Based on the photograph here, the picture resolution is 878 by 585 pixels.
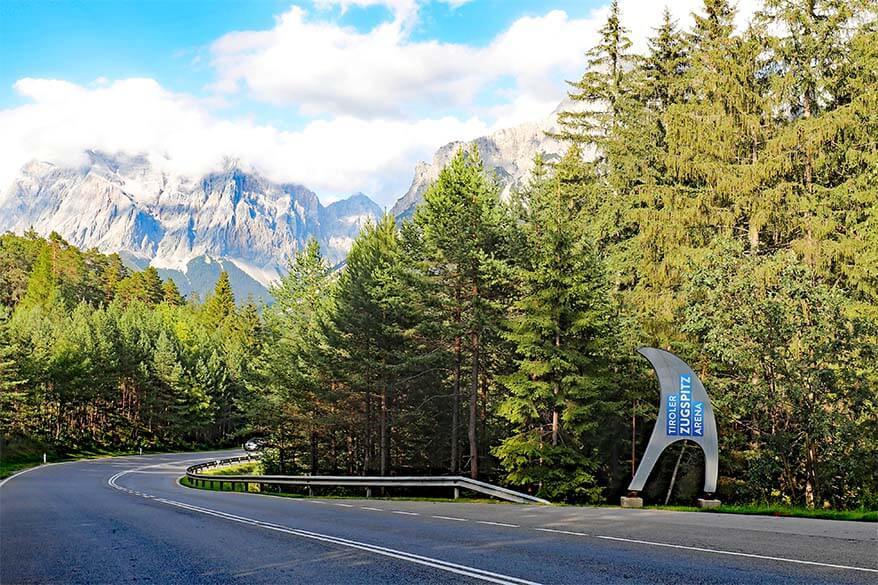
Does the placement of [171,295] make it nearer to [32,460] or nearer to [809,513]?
[32,460]

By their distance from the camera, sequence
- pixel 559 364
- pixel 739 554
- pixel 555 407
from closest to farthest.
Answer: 1. pixel 739 554
2. pixel 559 364
3. pixel 555 407

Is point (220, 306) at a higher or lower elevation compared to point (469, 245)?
higher

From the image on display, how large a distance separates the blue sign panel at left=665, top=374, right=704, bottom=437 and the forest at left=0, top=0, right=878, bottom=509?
167cm

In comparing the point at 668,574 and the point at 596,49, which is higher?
the point at 596,49

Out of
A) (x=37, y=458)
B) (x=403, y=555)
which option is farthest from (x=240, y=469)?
(x=403, y=555)

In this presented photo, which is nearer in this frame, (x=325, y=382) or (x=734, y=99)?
(x=734, y=99)

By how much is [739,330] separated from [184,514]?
15.1 meters

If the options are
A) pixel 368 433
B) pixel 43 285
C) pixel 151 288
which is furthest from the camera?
pixel 151 288

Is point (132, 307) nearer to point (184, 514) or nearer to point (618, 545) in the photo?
point (184, 514)

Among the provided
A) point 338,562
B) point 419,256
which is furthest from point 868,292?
point 338,562

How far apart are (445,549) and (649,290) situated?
20648 mm

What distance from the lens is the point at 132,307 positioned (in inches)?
3824

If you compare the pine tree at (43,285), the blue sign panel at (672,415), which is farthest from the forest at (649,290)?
the pine tree at (43,285)

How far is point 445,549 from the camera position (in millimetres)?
9250
